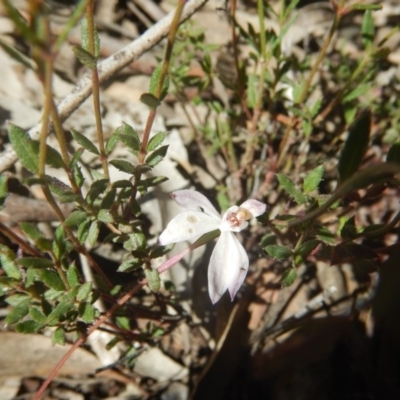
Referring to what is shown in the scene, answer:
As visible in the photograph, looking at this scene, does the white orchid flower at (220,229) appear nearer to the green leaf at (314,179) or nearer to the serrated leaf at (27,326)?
the green leaf at (314,179)

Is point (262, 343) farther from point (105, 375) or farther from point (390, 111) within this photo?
point (390, 111)

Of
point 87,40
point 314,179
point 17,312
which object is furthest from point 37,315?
point 314,179

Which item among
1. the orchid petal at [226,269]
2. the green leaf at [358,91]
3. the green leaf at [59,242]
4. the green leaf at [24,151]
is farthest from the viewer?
the green leaf at [358,91]

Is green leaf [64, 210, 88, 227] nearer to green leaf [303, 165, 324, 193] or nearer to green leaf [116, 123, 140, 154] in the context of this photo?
green leaf [116, 123, 140, 154]

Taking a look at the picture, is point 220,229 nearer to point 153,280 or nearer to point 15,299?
point 153,280

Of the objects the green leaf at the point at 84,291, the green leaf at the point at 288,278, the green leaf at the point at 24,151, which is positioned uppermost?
the green leaf at the point at 24,151

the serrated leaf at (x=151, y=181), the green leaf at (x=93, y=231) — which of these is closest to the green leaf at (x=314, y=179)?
the serrated leaf at (x=151, y=181)
